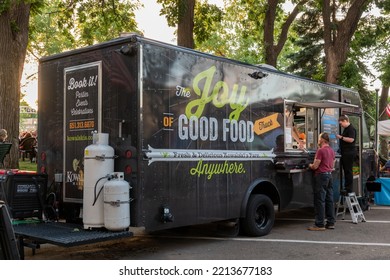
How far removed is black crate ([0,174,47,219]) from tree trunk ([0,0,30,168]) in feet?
15.1

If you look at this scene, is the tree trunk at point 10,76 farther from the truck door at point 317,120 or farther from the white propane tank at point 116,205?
the truck door at point 317,120

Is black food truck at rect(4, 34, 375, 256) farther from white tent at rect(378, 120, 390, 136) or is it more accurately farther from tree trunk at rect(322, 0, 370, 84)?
white tent at rect(378, 120, 390, 136)

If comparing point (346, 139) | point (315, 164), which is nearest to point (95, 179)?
point (315, 164)

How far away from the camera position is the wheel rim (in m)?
8.07

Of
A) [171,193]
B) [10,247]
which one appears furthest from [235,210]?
[10,247]

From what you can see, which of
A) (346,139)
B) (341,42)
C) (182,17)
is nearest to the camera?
(346,139)

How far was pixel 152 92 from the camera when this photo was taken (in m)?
6.11

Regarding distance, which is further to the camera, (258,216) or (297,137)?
(297,137)

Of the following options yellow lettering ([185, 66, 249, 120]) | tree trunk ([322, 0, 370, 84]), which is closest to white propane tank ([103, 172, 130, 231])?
yellow lettering ([185, 66, 249, 120])

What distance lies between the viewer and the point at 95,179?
596 centimetres

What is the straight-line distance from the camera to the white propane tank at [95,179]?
5941 millimetres

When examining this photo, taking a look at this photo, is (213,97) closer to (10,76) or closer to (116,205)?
(116,205)

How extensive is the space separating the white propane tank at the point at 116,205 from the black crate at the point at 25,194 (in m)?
1.29

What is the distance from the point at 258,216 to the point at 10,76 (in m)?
6.61
